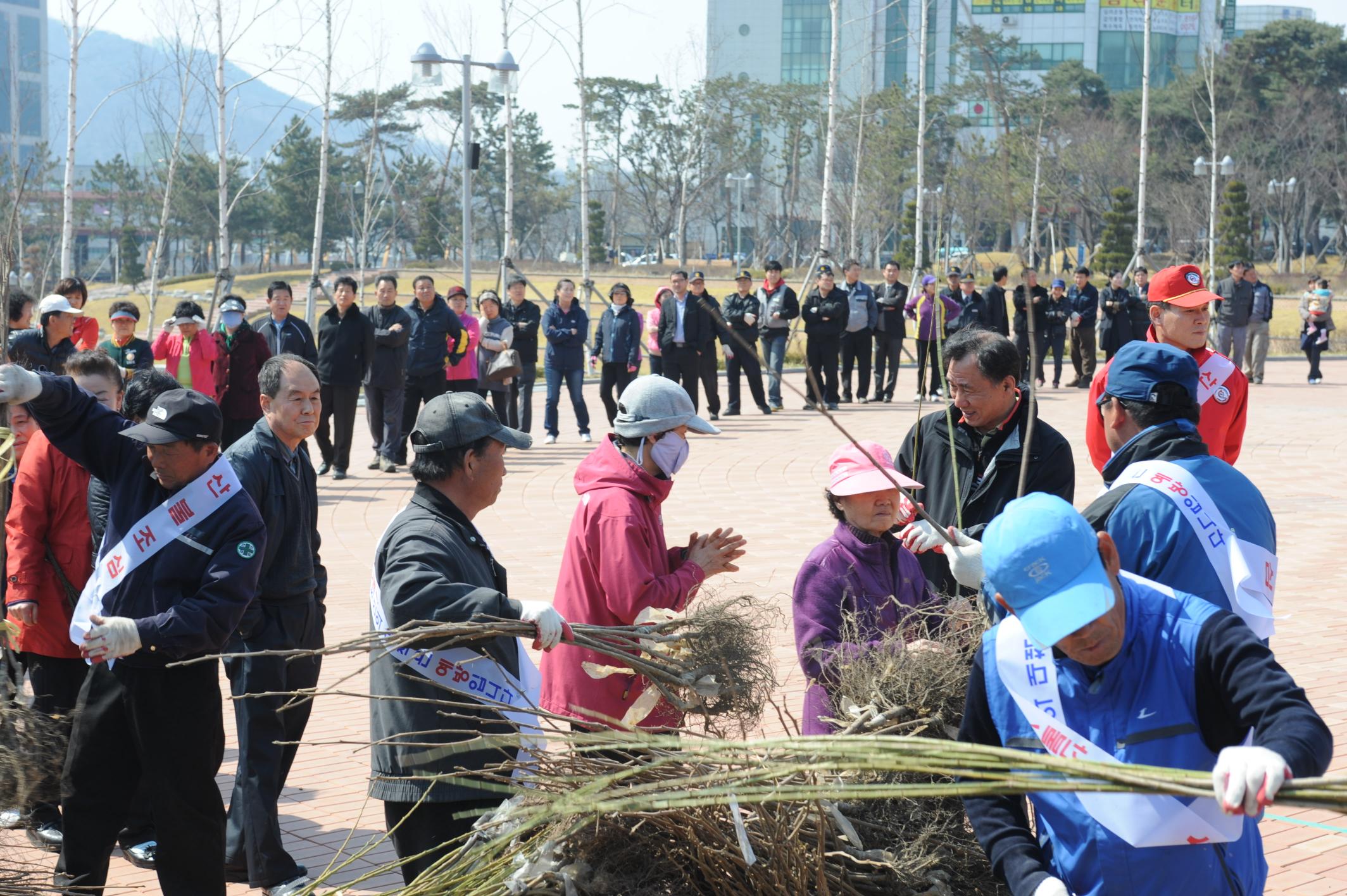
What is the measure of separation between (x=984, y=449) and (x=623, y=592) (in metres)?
1.50

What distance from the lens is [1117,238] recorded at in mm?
52031

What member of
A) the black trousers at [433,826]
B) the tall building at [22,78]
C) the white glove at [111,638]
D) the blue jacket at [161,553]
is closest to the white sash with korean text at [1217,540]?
the black trousers at [433,826]

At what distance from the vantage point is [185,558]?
3.96 meters

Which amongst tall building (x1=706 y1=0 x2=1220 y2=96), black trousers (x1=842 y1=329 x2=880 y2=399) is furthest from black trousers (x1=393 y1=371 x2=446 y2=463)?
tall building (x1=706 y1=0 x2=1220 y2=96)

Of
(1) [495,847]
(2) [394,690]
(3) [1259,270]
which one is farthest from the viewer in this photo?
(3) [1259,270]

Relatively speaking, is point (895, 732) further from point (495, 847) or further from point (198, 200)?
point (198, 200)

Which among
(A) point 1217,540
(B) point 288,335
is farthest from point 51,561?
(B) point 288,335

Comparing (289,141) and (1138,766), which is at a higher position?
(289,141)

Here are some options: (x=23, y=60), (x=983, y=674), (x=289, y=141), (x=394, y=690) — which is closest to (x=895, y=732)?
(x=983, y=674)

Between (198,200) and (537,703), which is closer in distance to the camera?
(537,703)

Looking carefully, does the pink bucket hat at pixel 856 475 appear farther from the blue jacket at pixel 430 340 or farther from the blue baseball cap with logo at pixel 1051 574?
the blue jacket at pixel 430 340

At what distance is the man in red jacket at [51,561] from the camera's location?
→ 4.97m

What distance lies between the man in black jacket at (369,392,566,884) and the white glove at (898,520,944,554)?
1.04 m

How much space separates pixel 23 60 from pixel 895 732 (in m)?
30.2
